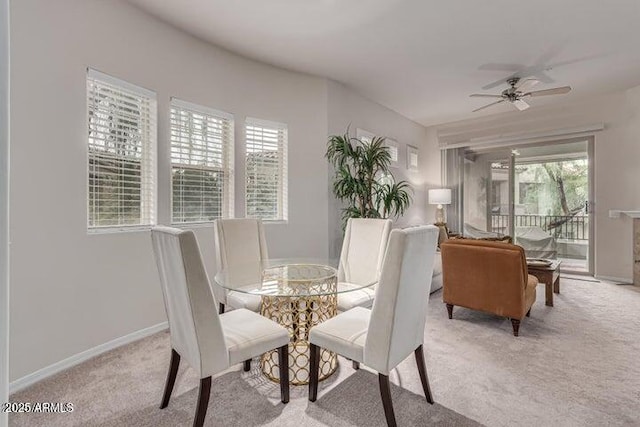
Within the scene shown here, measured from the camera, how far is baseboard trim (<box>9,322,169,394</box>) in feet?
6.55

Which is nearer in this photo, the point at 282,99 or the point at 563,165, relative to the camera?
the point at 282,99

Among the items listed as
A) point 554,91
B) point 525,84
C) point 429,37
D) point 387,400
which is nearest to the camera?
point 387,400

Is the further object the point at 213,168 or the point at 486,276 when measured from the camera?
Answer: the point at 213,168

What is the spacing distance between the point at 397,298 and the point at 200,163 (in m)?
2.55

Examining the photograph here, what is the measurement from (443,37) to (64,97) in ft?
11.0

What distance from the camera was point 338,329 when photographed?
69.2 inches

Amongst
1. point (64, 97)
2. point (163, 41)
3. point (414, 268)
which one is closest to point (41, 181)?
point (64, 97)

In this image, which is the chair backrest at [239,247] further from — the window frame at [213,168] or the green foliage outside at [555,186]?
the green foliage outside at [555,186]

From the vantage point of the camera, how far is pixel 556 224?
5.54 meters

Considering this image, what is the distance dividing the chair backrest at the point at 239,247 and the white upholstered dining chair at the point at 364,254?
2.40 feet

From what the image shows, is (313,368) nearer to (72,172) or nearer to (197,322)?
(197,322)

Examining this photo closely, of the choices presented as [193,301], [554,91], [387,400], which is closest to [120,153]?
[193,301]

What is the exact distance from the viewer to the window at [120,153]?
2.44 m

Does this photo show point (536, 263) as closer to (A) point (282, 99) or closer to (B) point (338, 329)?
(B) point (338, 329)
